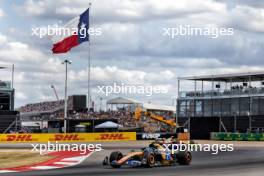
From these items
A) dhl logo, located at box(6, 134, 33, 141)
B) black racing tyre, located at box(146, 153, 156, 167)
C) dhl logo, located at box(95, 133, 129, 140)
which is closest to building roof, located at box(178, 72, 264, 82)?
dhl logo, located at box(95, 133, 129, 140)

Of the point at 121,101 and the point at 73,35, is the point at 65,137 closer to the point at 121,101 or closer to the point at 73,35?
the point at 73,35

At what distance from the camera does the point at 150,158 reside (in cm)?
2325

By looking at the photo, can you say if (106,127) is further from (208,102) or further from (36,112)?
(36,112)

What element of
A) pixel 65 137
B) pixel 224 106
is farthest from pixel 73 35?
pixel 224 106

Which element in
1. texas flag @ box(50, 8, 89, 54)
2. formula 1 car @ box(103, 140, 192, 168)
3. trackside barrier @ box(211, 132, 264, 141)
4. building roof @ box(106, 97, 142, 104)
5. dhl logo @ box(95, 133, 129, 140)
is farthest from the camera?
building roof @ box(106, 97, 142, 104)

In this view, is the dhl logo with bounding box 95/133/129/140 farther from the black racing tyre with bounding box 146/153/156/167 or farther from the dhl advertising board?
the black racing tyre with bounding box 146/153/156/167

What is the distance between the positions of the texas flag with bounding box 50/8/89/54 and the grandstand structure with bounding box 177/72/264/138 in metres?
23.2

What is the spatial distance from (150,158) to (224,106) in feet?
186

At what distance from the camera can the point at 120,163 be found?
2270 cm

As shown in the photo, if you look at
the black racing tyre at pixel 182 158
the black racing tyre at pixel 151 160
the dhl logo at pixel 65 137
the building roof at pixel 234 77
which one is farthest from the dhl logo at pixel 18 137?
the black racing tyre at pixel 151 160

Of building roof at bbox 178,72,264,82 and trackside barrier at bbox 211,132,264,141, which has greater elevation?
building roof at bbox 178,72,264,82

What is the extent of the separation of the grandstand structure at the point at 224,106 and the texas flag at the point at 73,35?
23151mm

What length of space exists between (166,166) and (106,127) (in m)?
39.4

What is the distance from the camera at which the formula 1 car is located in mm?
23016
